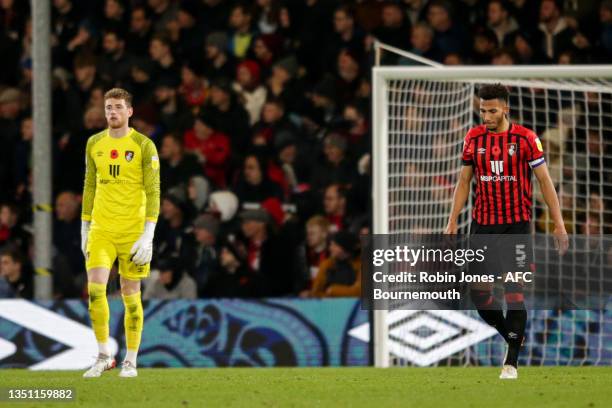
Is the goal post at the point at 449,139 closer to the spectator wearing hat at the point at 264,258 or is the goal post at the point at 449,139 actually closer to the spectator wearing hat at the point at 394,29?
the spectator wearing hat at the point at 264,258

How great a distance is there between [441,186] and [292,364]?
2.10 meters

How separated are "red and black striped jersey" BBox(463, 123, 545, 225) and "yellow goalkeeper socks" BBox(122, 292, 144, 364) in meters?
2.44

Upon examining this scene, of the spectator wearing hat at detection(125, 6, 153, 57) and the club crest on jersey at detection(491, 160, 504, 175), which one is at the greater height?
the spectator wearing hat at detection(125, 6, 153, 57)

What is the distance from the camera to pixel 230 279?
12.5m

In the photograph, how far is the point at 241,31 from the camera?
15.2 metres

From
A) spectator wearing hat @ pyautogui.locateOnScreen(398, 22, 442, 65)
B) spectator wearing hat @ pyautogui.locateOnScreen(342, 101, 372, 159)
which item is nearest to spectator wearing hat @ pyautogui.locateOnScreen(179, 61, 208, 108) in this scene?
spectator wearing hat @ pyautogui.locateOnScreen(342, 101, 372, 159)

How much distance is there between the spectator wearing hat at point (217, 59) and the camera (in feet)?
49.0

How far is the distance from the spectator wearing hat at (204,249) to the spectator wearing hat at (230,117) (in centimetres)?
141

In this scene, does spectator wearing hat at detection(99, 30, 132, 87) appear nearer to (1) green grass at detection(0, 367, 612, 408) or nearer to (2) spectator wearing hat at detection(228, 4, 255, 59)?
(2) spectator wearing hat at detection(228, 4, 255, 59)

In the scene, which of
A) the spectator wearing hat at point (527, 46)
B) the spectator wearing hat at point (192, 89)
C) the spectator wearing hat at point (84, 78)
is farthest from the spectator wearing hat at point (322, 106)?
the spectator wearing hat at point (84, 78)

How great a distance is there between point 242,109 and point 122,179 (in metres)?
5.43

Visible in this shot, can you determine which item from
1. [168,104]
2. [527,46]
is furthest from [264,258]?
[527,46]

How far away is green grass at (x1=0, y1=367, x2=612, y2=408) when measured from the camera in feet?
23.7

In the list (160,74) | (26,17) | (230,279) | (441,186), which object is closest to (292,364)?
(230,279)
